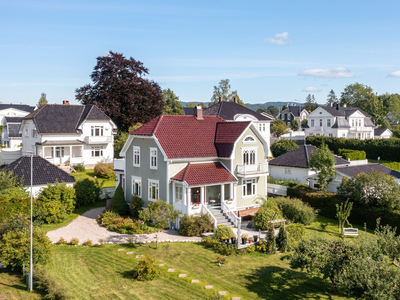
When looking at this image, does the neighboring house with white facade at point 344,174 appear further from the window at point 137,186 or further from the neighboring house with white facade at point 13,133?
the neighboring house with white facade at point 13,133

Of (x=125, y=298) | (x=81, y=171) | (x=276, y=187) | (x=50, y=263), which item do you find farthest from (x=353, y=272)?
(x=81, y=171)

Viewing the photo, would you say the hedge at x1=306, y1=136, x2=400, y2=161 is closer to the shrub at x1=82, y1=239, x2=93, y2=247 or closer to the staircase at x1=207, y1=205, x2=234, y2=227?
the staircase at x1=207, y1=205, x2=234, y2=227

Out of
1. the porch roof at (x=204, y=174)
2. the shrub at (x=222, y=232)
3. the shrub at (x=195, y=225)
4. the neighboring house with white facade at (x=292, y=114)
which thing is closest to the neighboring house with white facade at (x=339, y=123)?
the neighboring house with white facade at (x=292, y=114)

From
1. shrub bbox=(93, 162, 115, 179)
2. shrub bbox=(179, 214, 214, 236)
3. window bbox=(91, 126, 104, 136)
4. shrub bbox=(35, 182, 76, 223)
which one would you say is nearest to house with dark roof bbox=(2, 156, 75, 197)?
shrub bbox=(35, 182, 76, 223)

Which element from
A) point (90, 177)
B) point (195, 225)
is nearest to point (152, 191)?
point (195, 225)

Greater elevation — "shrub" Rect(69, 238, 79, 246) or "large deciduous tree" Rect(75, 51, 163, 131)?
"large deciduous tree" Rect(75, 51, 163, 131)

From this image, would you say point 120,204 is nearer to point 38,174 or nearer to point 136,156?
point 136,156
